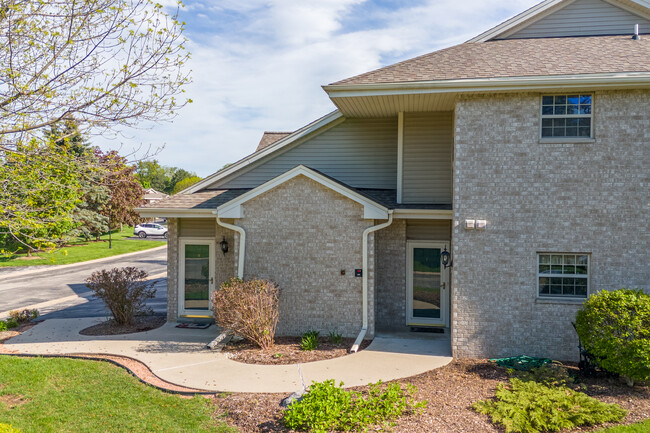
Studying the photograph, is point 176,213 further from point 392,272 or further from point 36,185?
A: point 392,272

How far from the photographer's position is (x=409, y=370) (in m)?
8.53

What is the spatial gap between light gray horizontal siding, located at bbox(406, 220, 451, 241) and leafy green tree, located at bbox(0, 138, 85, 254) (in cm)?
777

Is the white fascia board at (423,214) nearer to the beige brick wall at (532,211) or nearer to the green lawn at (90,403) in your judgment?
the beige brick wall at (532,211)

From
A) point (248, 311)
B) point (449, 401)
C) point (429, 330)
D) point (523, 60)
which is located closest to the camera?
point (449, 401)

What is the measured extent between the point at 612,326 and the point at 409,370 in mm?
3458

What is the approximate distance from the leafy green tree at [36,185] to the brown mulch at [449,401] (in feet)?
11.6

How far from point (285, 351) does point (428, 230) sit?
15.7ft

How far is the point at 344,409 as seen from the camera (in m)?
6.29

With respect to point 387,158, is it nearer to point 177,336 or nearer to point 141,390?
point 177,336

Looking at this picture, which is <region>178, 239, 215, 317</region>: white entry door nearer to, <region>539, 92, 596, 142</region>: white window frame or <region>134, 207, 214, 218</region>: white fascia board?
<region>134, 207, 214, 218</region>: white fascia board

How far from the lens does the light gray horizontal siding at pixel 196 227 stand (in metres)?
12.7

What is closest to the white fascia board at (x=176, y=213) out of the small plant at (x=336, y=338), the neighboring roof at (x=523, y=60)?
the small plant at (x=336, y=338)

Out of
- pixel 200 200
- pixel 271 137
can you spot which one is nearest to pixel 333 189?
pixel 200 200

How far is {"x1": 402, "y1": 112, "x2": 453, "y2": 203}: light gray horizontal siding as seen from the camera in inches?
459
